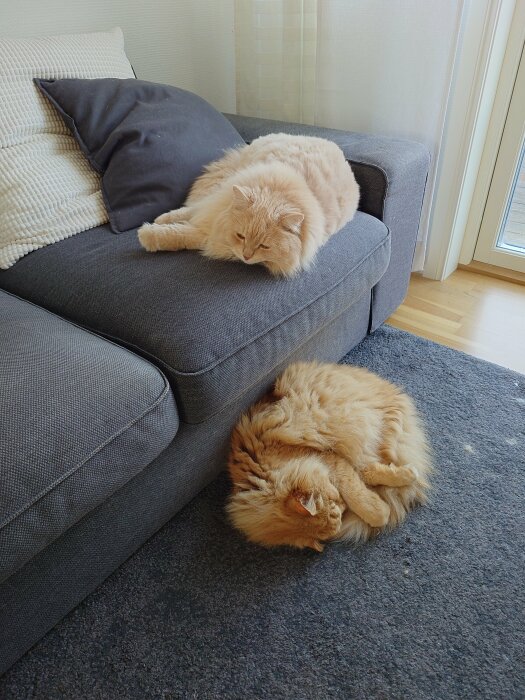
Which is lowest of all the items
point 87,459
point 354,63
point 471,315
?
point 471,315

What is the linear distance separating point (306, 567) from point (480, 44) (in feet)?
6.10

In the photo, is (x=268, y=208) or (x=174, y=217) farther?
(x=174, y=217)

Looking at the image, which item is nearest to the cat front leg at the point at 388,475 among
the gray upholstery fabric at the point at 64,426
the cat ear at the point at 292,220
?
the gray upholstery fabric at the point at 64,426

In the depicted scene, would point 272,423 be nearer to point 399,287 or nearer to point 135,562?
point 135,562

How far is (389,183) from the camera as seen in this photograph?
1.65 metres

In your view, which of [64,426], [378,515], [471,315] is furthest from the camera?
[471,315]

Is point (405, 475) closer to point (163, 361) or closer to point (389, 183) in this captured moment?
point (163, 361)

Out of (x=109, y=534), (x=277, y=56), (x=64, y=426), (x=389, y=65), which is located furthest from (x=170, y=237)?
(x=277, y=56)

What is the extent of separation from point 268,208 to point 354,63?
1164mm

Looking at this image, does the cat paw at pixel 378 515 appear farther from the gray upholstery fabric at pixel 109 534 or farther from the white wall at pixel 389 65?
the white wall at pixel 389 65

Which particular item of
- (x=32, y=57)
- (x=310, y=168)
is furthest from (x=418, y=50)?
(x=32, y=57)

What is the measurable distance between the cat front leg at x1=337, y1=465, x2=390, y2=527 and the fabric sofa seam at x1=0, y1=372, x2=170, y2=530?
1.69 feet

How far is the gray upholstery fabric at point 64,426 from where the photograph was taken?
0.86m

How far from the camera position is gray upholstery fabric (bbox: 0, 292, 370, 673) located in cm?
100
